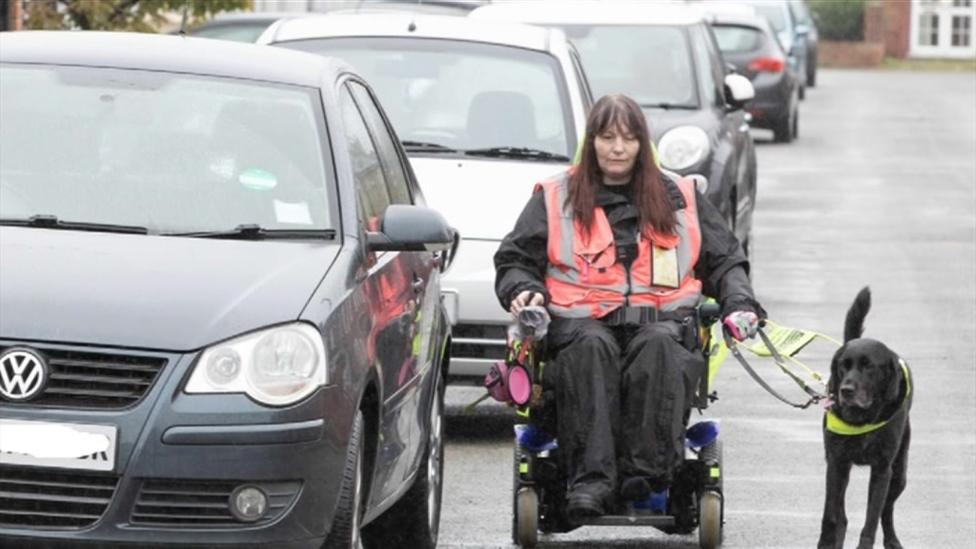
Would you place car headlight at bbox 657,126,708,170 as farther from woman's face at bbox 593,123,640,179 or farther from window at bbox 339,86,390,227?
window at bbox 339,86,390,227

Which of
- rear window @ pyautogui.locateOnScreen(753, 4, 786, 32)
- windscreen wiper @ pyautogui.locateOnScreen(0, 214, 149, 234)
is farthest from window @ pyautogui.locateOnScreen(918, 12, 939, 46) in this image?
windscreen wiper @ pyautogui.locateOnScreen(0, 214, 149, 234)

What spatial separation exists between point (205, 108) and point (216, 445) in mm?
1683

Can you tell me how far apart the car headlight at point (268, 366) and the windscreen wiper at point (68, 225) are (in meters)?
0.83

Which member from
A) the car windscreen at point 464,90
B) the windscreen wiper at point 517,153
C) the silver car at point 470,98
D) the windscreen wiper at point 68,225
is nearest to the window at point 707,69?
the silver car at point 470,98

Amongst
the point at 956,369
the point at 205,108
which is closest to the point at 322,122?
the point at 205,108

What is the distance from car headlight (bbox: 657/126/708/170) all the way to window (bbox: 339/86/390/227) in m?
7.46

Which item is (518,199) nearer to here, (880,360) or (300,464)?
(880,360)

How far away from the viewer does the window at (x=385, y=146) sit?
339 inches

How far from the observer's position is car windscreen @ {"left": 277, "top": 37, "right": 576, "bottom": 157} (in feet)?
40.3

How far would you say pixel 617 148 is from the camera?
28.5 ft

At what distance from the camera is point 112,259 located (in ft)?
23.3

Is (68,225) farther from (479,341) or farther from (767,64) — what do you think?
(767,64)

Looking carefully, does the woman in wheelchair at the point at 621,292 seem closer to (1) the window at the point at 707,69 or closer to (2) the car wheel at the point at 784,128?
(1) the window at the point at 707,69

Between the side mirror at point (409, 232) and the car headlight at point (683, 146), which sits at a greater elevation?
the side mirror at point (409, 232)
